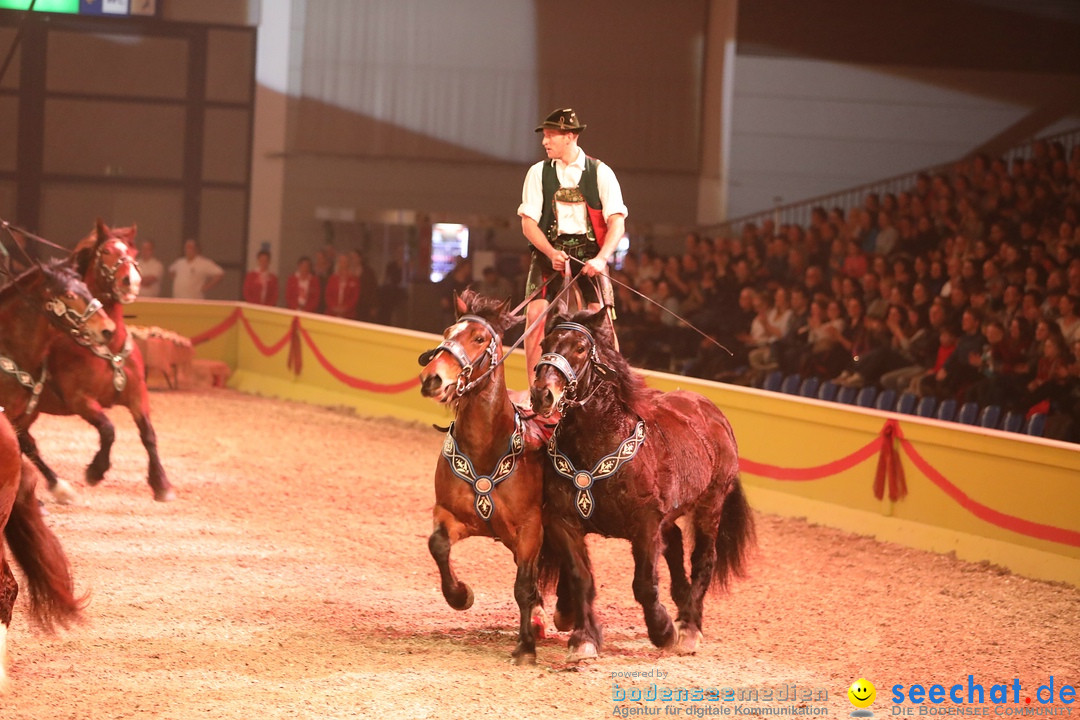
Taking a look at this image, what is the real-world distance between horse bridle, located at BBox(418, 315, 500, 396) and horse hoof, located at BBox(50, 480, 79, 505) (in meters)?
4.34

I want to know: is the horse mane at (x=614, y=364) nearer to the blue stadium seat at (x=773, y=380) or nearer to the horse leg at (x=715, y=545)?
the horse leg at (x=715, y=545)

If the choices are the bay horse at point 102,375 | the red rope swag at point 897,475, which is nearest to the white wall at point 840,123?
the red rope swag at point 897,475

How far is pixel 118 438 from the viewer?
456 inches

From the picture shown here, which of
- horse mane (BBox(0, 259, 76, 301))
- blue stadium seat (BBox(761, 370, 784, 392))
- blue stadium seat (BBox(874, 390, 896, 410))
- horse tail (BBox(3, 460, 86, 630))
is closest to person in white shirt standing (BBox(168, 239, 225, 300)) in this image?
blue stadium seat (BBox(761, 370, 784, 392))

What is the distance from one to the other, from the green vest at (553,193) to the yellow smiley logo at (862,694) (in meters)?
2.43

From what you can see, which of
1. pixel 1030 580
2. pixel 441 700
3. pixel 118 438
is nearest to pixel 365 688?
pixel 441 700

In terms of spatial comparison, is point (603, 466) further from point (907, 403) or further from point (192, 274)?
point (192, 274)

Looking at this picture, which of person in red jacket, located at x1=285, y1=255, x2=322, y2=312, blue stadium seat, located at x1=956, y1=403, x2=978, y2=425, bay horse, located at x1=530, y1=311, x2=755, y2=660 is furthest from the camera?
person in red jacket, located at x1=285, y1=255, x2=322, y2=312

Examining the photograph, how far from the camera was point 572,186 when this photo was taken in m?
6.13

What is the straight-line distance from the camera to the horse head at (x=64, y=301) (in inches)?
311

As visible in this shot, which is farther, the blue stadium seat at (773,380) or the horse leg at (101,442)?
the blue stadium seat at (773,380)

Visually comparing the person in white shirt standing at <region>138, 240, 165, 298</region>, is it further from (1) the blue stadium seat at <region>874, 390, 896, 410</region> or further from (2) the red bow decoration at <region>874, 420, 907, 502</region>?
(2) the red bow decoration at <region>874, 420, 907, 502</region>

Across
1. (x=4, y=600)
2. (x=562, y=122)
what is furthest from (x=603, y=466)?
(x=4, y=600)

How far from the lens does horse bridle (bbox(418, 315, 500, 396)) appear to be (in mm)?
5168
